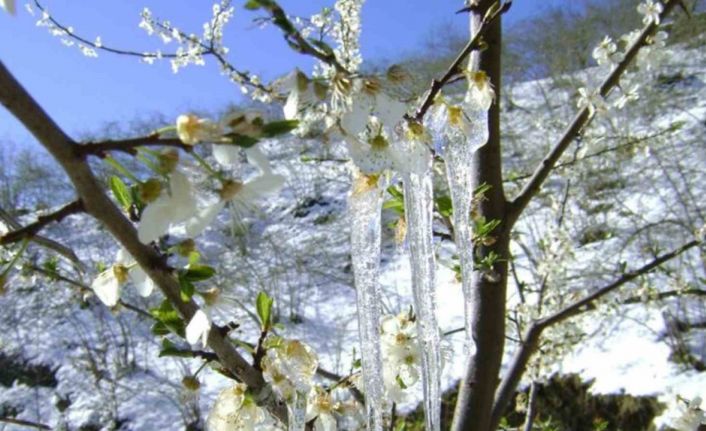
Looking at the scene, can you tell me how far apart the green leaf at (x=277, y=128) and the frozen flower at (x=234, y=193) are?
0.17 feet

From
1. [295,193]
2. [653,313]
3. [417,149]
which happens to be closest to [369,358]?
[417,149]

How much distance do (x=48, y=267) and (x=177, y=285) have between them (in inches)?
19.5

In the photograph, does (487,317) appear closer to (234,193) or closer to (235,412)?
(235,412)

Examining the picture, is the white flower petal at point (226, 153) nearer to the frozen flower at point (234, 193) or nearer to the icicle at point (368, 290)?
the frozen flower at point (234, 193)

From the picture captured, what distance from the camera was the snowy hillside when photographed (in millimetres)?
3641

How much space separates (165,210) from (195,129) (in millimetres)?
71

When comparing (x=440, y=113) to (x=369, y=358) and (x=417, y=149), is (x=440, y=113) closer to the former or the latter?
(x=417, y=149)

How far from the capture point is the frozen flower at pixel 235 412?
0.68m

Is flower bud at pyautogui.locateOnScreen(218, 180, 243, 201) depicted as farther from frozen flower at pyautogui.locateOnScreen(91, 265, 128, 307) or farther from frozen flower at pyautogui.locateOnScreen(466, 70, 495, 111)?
frozen flower at pyautogui.locateOnScreen(466, 70, 495, 111)

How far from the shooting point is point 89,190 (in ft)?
1.22

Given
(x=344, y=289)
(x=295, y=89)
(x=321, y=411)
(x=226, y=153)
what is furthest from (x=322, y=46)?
(x=344, y=289)

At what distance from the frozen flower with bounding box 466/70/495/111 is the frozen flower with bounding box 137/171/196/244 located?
0.37 meters

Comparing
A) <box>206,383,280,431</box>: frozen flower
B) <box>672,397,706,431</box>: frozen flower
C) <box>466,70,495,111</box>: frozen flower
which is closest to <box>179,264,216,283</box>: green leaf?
<box>206,383,280,431</box>: frozen flower

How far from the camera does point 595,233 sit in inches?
203
